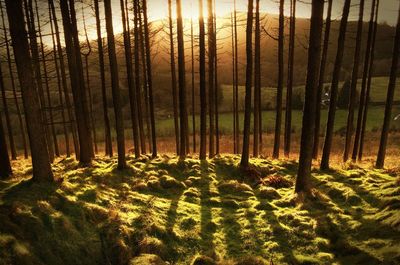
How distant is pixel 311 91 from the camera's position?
41.8 ft

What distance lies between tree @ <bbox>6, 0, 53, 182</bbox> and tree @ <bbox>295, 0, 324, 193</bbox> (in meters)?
9.45

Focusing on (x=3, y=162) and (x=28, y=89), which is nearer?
(x=28, y=89)

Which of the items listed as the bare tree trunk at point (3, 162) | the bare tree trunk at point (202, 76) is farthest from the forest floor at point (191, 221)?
the bare tree trunk at point (202, 76)

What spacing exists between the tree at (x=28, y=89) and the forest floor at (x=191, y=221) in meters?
0.64

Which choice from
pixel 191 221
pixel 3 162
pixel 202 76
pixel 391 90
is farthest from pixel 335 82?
pixel 3 162

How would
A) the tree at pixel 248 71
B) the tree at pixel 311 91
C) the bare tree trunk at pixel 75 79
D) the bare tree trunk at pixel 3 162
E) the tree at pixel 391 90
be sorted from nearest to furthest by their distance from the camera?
1. the tree at pixel 311 91
2. the bare tree trunk at pixel 3 162
3. the bare tree trunk at pixel 75 79
4. the tree at pixel 248 71
5. the tree at pixel 391 90

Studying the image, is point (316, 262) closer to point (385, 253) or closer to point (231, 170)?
point (385, 253)

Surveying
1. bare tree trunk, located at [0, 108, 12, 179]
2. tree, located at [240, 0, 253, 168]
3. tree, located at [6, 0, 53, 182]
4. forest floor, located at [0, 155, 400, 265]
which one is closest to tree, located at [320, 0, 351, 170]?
forest floor, located at [0, 155, 400, 265]

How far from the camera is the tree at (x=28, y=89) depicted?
956 cm

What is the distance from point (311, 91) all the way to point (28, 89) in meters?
10.2

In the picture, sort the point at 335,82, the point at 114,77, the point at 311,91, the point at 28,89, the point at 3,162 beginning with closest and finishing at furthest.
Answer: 1. the point at 28,89
2. the point at 3,162
3. the point at 311,91
4. the point at 114,77
5. the point at 335,82

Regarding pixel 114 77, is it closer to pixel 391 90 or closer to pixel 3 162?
pixel 3 162

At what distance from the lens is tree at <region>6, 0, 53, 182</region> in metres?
9.56

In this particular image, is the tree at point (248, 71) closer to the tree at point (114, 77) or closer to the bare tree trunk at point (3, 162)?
the tree at point (114, 77)
